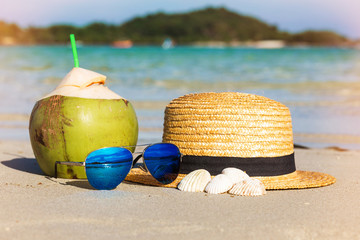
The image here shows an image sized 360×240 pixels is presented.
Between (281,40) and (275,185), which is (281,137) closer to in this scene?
(275,185)

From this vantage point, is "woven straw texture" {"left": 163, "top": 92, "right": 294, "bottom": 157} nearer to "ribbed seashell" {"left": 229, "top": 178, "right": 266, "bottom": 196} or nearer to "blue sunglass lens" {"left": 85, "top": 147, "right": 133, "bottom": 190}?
"ribbed seashell" {"left": 229, "top": 178, "right": 266, "bottom": 196}

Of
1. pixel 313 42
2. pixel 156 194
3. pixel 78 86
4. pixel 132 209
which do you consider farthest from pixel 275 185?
pixel 313 42

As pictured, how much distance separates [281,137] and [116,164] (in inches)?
50.3

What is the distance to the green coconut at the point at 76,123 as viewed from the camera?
4.06 metres

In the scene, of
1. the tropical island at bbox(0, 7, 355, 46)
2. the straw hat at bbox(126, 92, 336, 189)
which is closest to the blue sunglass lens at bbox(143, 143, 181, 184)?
the straw hat at bbox(126, 92, 336, 189)

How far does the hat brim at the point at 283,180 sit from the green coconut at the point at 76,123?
11.7 inches

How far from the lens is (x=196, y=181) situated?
12.6 feet

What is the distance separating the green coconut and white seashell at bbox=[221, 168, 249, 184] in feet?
3.08

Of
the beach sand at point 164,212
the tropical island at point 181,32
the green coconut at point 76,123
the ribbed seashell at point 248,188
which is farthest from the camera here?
the tropical island at point 181,32

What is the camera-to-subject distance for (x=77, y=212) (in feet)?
10.7

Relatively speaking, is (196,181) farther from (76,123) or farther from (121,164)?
(76,123)

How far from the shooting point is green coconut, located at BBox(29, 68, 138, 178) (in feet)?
13.3

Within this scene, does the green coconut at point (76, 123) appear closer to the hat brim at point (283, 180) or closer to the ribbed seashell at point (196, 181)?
the hat brim at point (283, 180)

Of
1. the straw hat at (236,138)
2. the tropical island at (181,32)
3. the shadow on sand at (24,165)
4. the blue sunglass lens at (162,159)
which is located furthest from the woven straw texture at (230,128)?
the tropical island at (181,32)
